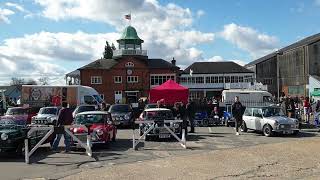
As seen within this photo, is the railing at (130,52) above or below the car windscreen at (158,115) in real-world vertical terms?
above

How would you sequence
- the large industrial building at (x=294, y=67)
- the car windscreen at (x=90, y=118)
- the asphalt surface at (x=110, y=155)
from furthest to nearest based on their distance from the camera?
the large industrial building at (x=294, y=67), the car windscreen at (x=90, y=118), the asphalt surface at (x=110, y=155)

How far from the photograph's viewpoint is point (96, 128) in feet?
61.9

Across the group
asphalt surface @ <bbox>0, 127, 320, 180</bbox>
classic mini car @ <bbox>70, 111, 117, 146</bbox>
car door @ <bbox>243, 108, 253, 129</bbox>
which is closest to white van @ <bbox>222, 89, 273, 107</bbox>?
car door @ <bbox>243, 108, 253, 129</bbox>

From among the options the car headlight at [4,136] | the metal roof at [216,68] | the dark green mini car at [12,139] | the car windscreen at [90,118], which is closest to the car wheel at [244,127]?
the car windscreen at [90,118]

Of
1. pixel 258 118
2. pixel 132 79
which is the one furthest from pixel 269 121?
pixel 132 79

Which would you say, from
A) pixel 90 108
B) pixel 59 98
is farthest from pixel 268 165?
pixel 59 98

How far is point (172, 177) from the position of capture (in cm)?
1214

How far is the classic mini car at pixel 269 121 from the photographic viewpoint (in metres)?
23.6

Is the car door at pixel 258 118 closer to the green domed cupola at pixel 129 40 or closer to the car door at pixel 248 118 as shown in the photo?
the car door at pixel 248 118

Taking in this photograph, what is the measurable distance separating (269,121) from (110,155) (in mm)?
9855

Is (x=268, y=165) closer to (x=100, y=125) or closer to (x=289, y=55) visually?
(x=100, y=125)

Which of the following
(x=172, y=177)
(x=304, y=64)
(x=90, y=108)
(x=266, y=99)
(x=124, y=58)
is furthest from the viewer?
(x=304, y=64)

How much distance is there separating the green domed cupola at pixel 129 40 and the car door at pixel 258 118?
6004 cm

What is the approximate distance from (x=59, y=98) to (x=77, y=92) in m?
2.11
